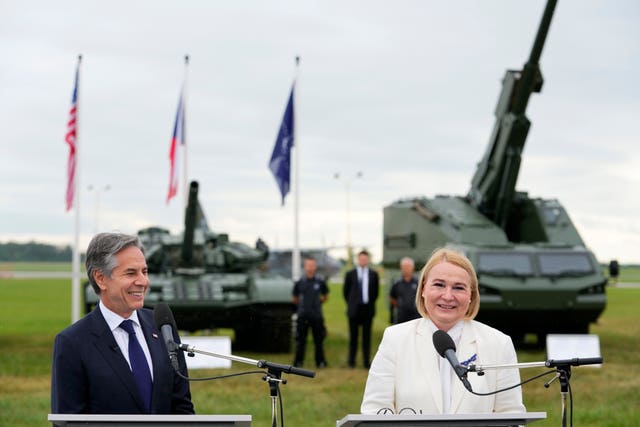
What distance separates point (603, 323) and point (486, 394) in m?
28.0

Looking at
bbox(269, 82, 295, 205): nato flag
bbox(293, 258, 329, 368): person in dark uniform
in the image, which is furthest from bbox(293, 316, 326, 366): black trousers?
bbox(269, 82, 295, 205): nato flag

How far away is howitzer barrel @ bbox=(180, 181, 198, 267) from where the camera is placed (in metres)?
19.5

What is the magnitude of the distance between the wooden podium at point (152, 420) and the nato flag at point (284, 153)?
63.8 feet

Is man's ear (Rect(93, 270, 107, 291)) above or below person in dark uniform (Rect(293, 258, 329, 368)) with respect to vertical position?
above

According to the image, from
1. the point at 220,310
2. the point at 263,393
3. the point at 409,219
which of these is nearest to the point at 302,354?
the point at 220,310

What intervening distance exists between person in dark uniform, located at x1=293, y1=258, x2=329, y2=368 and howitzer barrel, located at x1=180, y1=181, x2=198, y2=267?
2.47 meters

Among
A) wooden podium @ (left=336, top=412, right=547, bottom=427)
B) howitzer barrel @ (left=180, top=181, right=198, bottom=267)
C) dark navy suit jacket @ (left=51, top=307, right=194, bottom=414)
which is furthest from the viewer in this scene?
howitzer barrel @ (left=180, top=181, right=198, bottom=267)

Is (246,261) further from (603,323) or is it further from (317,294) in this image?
(603,323)

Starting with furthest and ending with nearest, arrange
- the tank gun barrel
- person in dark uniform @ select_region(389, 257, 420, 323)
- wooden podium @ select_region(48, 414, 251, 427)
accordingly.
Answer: the tank gun barrel
person in dark uniform @ select_region(389, 257, 420, 323)
wooden podium @ select_region(48, 414, 251, 427)

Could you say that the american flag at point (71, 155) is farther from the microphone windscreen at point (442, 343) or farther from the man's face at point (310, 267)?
the microphone windscreen at point (442, 343)

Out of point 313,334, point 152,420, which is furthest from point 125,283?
point 313,334

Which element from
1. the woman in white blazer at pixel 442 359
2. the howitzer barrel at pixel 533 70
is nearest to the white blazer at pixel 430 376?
the woman in white blazer at pixel 442 359

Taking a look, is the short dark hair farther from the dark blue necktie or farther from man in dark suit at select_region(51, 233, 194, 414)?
the dark blue necktie

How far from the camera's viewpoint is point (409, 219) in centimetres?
2414
